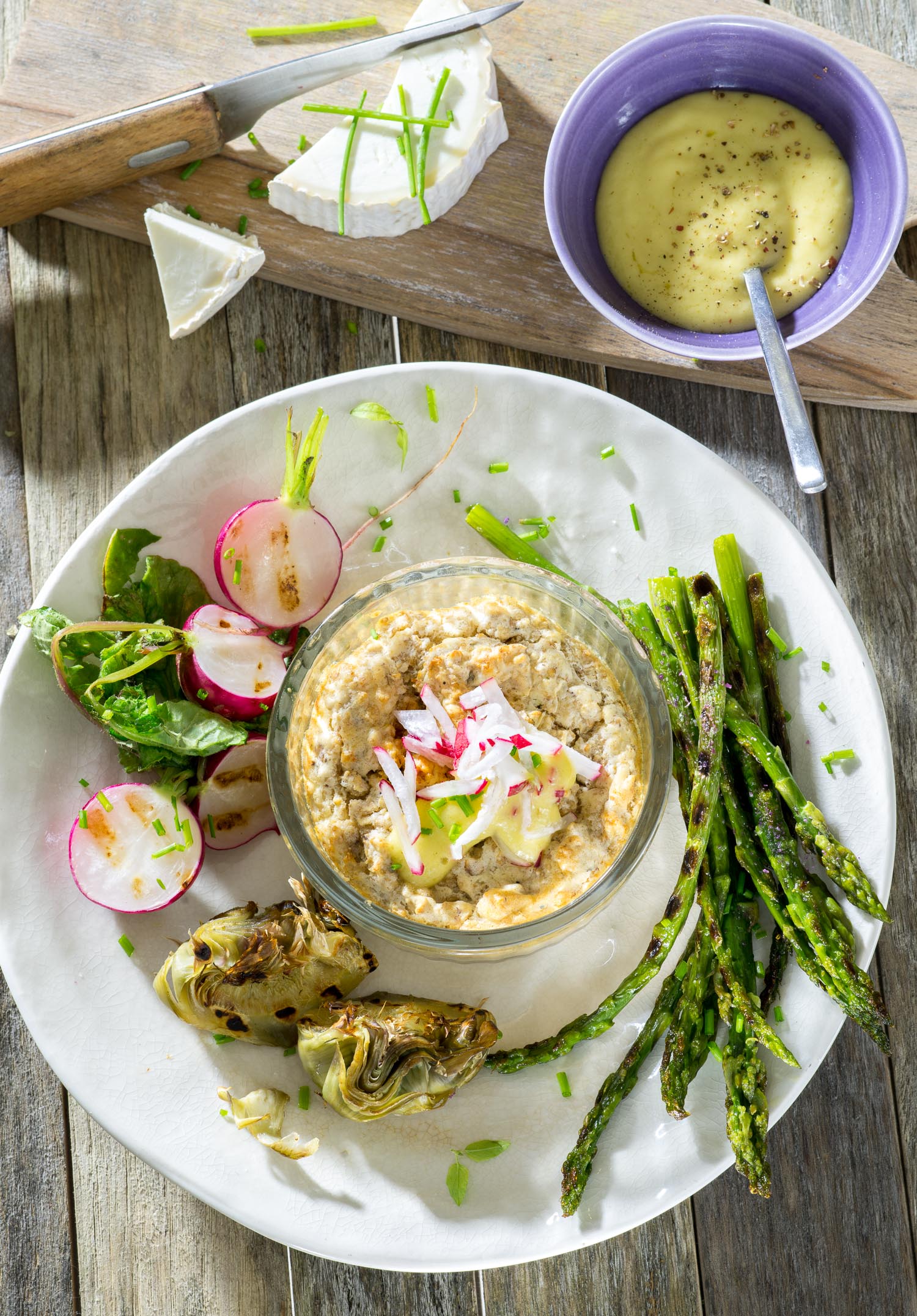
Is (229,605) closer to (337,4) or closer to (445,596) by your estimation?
(445,596)

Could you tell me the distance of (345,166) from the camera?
270 cm

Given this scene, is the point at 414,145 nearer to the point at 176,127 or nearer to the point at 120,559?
the point at 176,127

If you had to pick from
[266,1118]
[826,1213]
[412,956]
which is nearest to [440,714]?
[412,956]

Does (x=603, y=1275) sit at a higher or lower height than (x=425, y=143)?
lower

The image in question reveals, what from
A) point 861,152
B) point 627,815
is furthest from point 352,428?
point 861,152

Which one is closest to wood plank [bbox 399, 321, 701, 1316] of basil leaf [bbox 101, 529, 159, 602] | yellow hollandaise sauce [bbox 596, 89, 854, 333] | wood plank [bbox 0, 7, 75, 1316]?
yellow hollandaise sauce [bbox 596, 89, 854, 333]

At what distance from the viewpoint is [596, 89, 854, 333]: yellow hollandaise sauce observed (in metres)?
2.58

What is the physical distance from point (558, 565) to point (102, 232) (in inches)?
61.0

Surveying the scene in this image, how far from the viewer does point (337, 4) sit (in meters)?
2.87

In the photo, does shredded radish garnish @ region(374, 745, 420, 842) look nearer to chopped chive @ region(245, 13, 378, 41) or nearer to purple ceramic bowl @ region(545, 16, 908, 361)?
purple ceramic bowl @ region(545, 16, 908, 361)

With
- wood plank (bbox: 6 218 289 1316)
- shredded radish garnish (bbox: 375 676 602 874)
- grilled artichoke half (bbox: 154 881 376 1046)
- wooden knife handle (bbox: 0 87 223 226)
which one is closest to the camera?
shredded radish garnish (bbox: 375 676 602 874)

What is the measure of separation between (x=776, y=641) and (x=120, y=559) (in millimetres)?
1574

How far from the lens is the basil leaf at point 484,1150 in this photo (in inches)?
101

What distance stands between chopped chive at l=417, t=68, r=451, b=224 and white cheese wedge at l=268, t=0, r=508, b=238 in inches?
0.5
